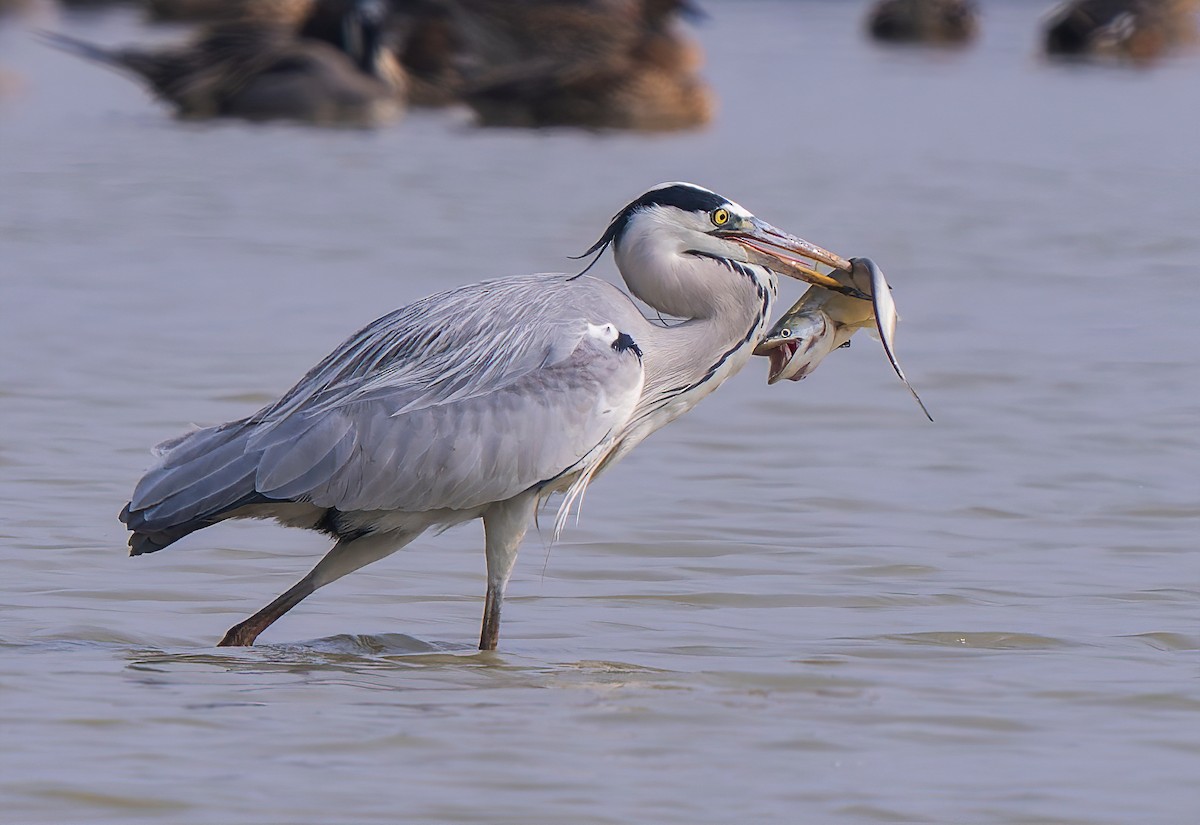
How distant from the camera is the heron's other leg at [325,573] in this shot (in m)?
6.12

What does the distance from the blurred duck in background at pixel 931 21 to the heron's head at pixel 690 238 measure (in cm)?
2472

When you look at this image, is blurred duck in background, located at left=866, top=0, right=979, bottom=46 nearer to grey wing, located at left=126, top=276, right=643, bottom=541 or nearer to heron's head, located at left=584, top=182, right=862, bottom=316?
heron's head, located at left=584, top=182, right=862, bottom=316

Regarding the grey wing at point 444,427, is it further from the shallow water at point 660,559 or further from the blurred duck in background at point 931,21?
the blurred duck in background at point 931,21

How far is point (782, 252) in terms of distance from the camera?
6.48 meters

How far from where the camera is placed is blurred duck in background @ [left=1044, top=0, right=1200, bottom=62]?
28.2 meters

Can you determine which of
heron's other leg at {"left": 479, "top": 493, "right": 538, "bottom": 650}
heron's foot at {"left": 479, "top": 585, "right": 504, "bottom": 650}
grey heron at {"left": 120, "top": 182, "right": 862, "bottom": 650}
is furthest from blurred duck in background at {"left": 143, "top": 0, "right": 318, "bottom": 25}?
heron's foot at {"left": 479, "top": 585, "right": 504, "bottom": 650}

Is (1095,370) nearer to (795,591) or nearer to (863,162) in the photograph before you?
(795,591)

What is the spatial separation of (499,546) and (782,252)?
1.22 meters

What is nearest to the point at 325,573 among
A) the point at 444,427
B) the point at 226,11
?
the point at 444,427

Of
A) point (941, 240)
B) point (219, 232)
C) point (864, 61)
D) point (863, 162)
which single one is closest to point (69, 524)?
point (219, 232)

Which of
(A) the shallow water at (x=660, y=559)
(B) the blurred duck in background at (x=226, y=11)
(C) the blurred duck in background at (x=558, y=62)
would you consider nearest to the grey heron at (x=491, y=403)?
(A) the shallow water at (x=660, y=559)

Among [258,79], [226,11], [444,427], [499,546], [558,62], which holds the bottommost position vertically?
[499,546]

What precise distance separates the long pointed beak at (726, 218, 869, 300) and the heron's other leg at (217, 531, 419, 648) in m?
1.29

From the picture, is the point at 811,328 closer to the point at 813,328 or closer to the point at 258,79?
the point at 813,328
